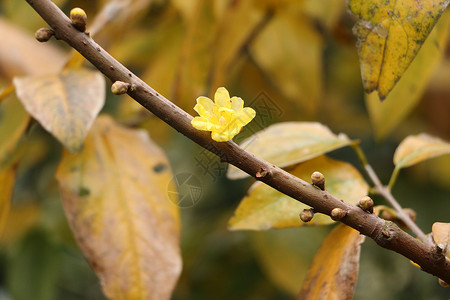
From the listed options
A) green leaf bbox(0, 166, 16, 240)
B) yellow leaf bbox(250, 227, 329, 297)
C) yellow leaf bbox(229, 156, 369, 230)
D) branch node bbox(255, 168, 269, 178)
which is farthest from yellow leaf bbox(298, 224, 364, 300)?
yellow leaf bbox(250, 227, 329, 297)

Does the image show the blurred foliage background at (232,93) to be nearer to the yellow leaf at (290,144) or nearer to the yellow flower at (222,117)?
the yellow leaf at (290,144)

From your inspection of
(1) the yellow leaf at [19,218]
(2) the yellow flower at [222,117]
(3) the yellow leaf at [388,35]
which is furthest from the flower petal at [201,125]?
(1) the yellow leaf at [19,218]

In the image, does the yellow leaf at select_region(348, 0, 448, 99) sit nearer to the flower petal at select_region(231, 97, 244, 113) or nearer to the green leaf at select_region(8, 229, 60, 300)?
the flower petal at select_region(231, 97, 244, 113)

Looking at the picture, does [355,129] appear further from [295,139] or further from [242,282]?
[295,139]

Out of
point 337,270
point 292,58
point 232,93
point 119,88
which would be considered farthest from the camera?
point 232,93

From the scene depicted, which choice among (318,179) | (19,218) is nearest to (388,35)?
(318,179)

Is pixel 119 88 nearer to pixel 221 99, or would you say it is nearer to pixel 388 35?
pixel 221 99
